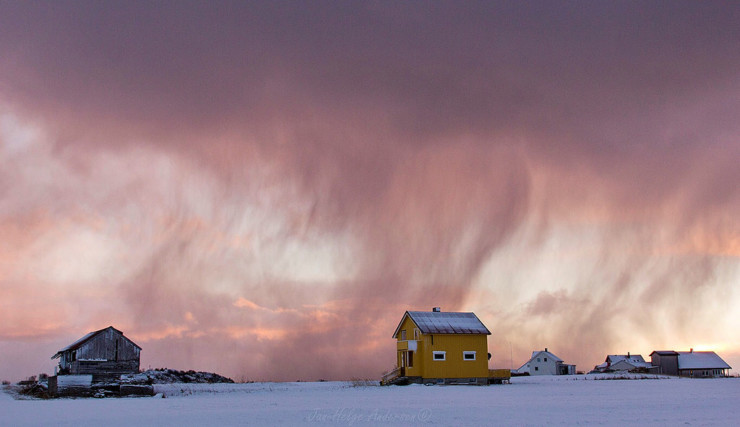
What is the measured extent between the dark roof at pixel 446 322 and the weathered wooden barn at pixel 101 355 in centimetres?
2552

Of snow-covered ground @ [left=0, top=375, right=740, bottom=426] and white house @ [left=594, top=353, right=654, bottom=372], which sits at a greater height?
snow-covered ground @ [left=0, top=375, right=740, bottom=426]

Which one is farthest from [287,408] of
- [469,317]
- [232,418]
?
[469,317]

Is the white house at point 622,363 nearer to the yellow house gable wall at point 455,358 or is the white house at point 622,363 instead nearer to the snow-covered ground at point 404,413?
the yellow house gable wall at point 455,358

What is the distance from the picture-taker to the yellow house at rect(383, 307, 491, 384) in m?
59.1

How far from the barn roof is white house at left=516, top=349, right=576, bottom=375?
2058 centimetres

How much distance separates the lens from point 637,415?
25609 mm

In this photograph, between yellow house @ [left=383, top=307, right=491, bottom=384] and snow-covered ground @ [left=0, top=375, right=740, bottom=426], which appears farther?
yellow house @ [left=383, top=307, right=491, bottom=384]

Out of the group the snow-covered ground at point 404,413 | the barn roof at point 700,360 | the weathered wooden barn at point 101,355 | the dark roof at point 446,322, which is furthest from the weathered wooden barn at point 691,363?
the weathered wooden barn at point 101,355

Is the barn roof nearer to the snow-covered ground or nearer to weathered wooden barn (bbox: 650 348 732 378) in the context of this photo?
weathered wooden barn (bbox: 650 348 732 378)

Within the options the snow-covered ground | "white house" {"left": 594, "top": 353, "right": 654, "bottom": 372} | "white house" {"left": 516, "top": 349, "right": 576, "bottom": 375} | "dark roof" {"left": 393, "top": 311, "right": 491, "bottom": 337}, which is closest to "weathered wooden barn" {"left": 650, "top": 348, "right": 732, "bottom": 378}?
"white house" {"left": 594, "top": 353, "right": 654, "bottom": 372}

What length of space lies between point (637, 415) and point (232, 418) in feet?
53.9

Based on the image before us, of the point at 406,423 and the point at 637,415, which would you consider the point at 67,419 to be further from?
the point at 637,415

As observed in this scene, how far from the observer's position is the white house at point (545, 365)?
424 feet

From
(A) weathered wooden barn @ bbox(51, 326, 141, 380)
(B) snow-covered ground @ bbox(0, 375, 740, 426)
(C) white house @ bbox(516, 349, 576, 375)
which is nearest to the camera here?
(B) snow-covered ground @ bbox(0, 375, 740, 426)
